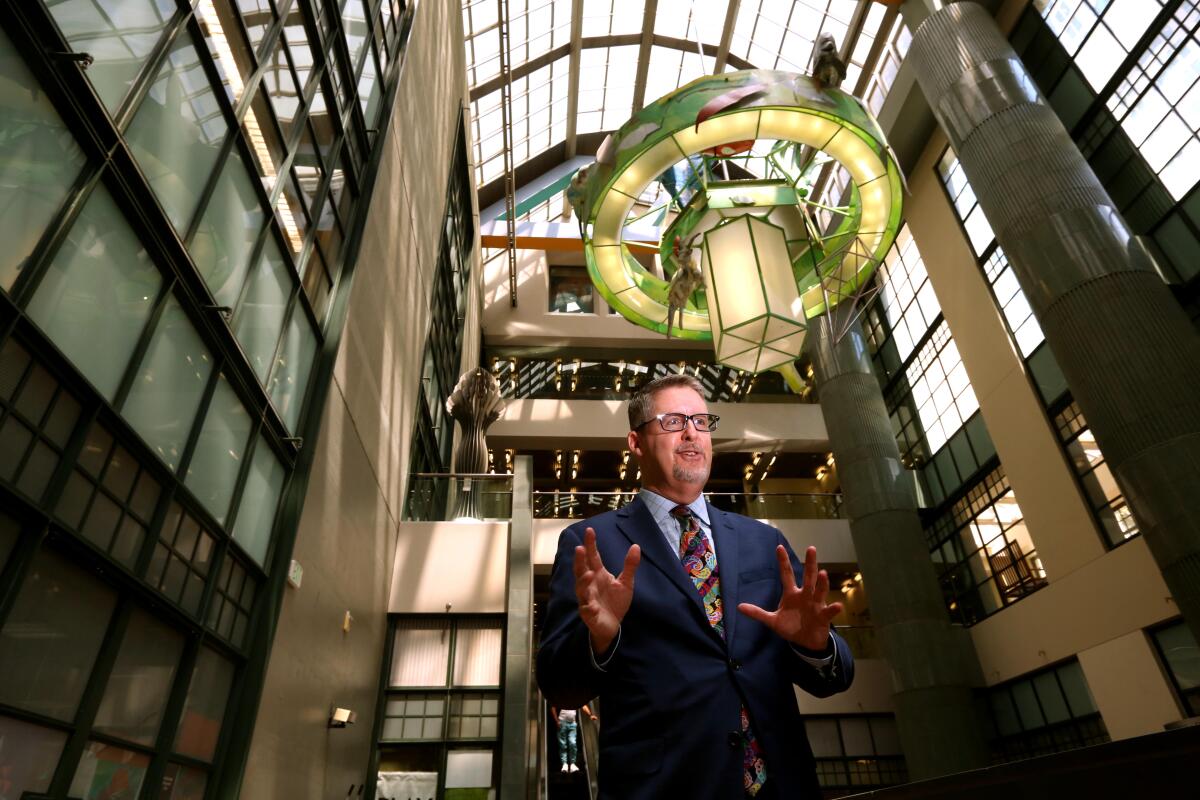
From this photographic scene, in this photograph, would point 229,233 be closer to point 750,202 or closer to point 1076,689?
point 750,202

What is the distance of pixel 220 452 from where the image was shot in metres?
6.97

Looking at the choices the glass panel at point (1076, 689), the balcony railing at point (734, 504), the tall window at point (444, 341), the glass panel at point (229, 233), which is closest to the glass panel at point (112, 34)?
the glass panel at point (229, 233)

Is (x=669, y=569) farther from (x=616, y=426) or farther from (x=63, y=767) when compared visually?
(x=616, y=426)

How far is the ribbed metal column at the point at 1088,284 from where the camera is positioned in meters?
9.48

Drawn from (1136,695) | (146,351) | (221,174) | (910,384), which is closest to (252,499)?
(146,351)

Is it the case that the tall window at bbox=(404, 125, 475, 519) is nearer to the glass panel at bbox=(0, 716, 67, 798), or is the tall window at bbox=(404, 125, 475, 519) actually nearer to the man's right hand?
the glass panel at bbox=(0, 716, 67, 798)

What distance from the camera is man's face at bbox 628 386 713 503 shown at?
2416 millimetres

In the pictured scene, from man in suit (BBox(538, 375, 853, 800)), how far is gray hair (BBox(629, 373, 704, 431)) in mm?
97

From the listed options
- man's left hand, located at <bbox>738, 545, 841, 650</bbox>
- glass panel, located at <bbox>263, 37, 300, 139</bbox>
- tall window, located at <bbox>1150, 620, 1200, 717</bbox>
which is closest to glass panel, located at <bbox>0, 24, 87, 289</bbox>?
glass panel, located at <bbox>263, 37, 300, 139</bbox>

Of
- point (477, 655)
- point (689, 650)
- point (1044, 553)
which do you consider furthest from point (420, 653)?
point (1044, 553)

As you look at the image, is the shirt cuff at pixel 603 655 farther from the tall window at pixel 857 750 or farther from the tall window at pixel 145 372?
the tall window at pixel 857 750

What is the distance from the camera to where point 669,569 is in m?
2.25

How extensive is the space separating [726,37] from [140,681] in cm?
2967

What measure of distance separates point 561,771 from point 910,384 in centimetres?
1756
